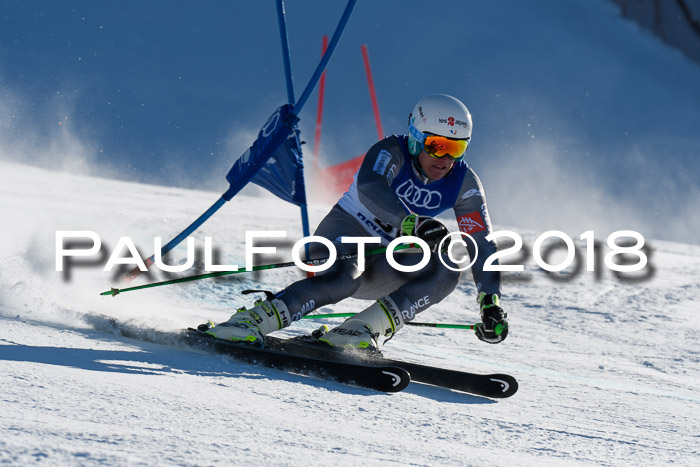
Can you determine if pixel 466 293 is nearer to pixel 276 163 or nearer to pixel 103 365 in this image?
pixel 276 163

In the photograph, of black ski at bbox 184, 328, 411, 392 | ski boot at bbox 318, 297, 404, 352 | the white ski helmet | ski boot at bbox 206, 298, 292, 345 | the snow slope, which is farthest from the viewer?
the white ski helmet

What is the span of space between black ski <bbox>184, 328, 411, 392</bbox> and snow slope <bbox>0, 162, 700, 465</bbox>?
0.05m

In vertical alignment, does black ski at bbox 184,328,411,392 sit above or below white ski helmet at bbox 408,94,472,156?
below

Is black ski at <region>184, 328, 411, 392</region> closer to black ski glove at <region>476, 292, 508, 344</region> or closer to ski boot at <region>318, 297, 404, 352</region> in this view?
ski boot at <region>318, 297, 404, 352</region>

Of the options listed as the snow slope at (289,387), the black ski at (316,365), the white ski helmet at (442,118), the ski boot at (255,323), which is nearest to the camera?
the snow slope at (289,387)

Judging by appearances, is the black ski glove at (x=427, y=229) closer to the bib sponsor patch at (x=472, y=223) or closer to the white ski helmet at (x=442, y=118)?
the bib sponsor patch at (x=472, y=223)

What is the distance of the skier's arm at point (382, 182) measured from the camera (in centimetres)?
328

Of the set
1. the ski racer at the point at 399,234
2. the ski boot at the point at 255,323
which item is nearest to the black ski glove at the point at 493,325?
the ski racer at the point at 399,234

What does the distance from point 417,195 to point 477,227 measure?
29cm

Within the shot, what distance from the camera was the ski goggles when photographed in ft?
11.2

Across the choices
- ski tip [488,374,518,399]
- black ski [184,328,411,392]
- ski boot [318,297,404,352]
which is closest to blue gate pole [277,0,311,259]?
ski boot [318,297,404,352]

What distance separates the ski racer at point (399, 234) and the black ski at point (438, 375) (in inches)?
2.7

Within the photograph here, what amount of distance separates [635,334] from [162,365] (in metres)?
3.65

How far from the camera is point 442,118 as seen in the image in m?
3.41
